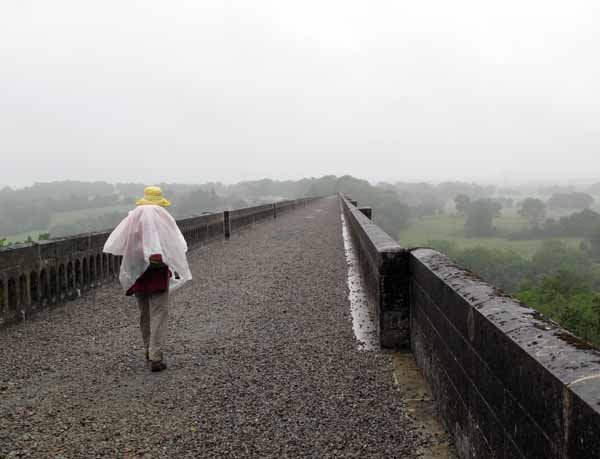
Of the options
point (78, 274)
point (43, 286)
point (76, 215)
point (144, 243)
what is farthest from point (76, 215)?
point (144, 243)

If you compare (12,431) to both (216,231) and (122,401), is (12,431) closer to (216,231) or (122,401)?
(122,401)

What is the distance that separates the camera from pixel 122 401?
4230 mm

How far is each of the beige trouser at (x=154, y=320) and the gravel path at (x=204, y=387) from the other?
0.23 meters

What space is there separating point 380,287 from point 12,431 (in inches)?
133

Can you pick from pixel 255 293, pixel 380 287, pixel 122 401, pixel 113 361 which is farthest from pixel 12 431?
pixel 255 293

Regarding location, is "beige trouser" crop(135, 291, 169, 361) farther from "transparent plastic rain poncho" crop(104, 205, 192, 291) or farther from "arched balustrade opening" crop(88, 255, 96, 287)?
"arched balustrade opening" crop(88, 255, 96, 287)

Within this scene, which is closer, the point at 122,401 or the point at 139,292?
the point at 122,401

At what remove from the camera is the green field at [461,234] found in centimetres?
12688

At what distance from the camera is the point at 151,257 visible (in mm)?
4879

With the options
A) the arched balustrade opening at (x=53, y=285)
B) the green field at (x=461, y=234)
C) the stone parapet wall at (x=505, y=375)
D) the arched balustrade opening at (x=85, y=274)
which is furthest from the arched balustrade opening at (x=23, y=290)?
the green field at (x=461, y=234)

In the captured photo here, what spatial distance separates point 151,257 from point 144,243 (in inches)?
5.5

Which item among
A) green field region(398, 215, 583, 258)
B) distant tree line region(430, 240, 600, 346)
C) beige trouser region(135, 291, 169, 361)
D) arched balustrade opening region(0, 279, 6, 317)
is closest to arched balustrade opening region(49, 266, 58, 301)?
arched balustrade opening region(0, 279, 6, 317)

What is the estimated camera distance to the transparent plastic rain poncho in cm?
492

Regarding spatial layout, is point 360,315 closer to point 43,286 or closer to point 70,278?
point 43,286
